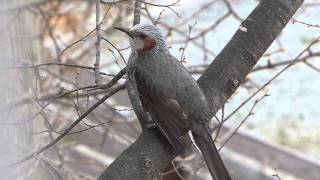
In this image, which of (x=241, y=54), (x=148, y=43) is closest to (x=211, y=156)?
(x=241, y=54)

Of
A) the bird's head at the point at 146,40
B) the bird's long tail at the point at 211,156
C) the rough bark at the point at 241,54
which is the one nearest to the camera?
the rough bark at the point at 241,54

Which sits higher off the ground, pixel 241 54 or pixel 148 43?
pixel 241 54

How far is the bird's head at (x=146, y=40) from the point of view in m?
3.37

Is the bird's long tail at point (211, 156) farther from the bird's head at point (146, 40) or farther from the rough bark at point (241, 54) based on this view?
the bird's head at point (146, 40)

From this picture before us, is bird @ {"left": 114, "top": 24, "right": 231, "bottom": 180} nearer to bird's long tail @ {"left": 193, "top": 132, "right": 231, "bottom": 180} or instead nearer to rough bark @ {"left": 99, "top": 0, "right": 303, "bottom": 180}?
bird's long tail @ {"left": 193, "top": 132, "right": 231, "bottom": 180}

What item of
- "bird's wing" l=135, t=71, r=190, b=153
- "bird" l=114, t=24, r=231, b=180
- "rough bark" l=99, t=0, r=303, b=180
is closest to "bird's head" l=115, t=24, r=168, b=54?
"bird" l=114, t=24, r=231, b=180

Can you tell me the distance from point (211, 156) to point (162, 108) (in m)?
0.35

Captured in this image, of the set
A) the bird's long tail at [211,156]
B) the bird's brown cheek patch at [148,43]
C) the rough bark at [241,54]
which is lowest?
the bird's long tail at [211,156]

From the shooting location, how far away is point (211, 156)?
10.2ft

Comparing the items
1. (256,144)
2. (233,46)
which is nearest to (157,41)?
(233,46)

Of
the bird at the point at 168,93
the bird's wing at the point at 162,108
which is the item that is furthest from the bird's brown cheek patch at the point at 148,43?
the bird's wing at the point at 162,108

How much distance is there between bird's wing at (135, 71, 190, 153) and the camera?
3221 millimetres

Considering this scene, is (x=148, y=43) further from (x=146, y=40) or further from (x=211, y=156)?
(x=211, y=156)

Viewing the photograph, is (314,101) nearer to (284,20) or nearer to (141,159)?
(284,20)
